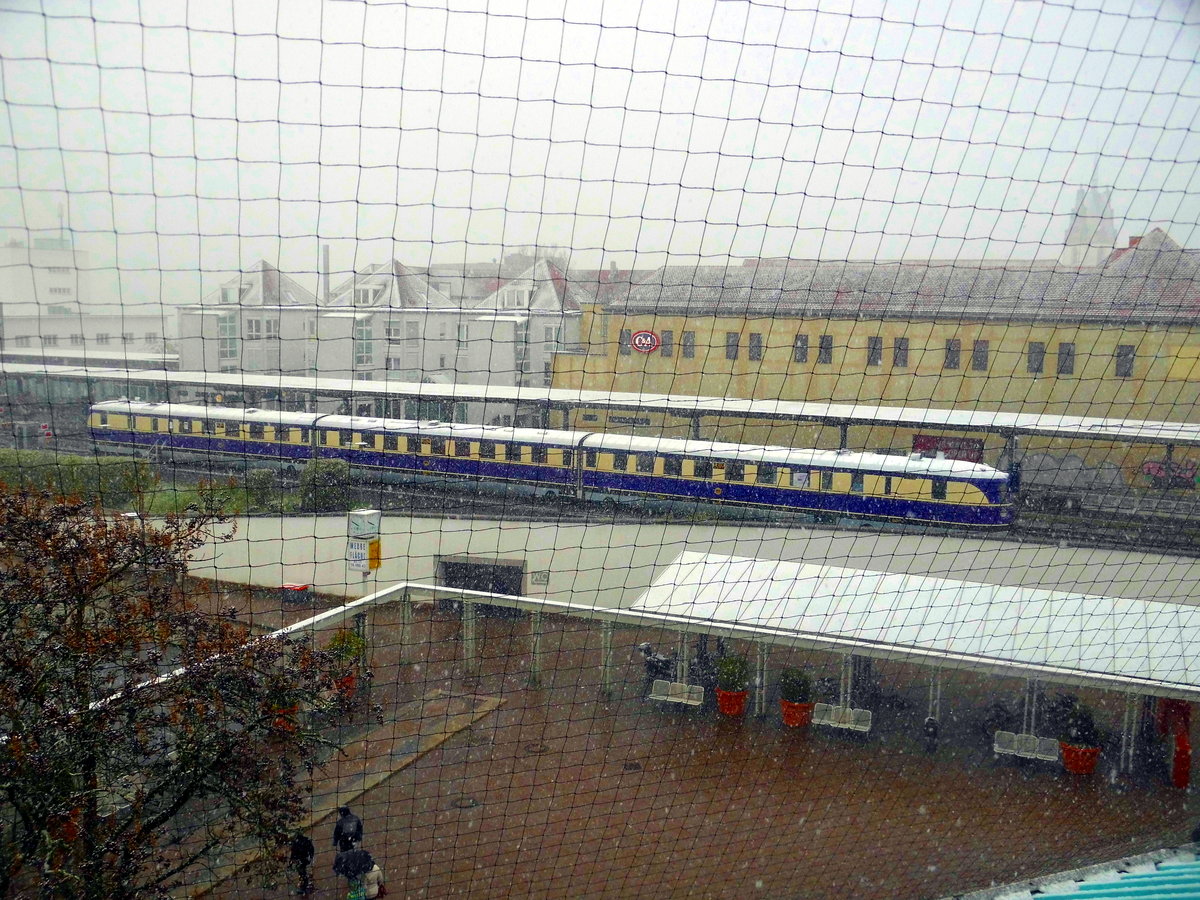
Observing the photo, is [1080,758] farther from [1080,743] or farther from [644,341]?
[644,341]

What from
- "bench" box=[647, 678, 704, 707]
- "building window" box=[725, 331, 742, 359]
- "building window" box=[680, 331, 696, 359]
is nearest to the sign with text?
"bench" box=[647, 678, 704, 707]

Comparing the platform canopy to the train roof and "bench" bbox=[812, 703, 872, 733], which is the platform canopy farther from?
the train roof

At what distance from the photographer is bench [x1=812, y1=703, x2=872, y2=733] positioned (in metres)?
3.76

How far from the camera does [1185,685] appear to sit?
9.46ft

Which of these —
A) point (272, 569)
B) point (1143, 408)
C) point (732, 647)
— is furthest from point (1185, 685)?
point (272, 569)

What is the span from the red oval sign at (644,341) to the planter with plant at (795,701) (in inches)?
66.4

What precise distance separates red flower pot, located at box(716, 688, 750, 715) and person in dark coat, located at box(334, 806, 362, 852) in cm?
179

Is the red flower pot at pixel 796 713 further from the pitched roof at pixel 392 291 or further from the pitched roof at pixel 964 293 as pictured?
the pitched roof at pixel 392 291

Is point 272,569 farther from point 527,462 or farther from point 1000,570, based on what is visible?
point 1000,570

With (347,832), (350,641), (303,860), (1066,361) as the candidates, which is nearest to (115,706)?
(303,860)

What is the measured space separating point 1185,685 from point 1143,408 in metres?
2.39

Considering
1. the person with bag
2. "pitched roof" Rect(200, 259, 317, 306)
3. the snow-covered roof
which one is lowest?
the person with bag

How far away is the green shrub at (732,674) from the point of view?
3.95m

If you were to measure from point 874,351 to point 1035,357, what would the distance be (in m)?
0.56
